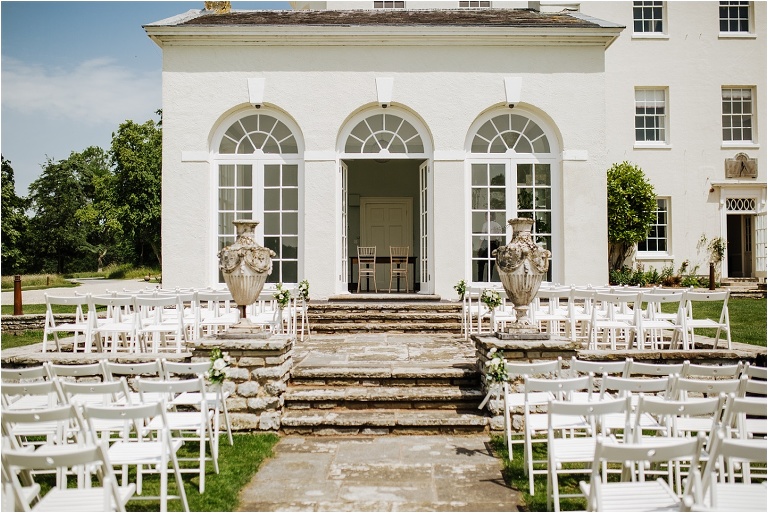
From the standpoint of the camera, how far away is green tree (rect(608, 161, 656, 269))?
19.2m

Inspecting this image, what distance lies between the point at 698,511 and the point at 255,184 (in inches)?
460

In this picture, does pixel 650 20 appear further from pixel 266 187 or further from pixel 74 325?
pixel 74 325

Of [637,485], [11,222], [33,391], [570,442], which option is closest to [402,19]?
[570,442]

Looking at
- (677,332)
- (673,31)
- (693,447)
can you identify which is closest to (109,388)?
(693,447)

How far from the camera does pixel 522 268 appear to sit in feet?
25.9

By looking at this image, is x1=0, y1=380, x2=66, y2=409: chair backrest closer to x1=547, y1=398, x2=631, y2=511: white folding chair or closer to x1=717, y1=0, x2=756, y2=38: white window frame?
x1=547, y1=398, x2=631, y2=511: white folding chair

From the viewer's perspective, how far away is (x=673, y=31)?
833 inches

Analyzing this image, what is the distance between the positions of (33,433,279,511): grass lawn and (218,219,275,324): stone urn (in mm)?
1712

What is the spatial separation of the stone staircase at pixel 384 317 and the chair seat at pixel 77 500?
7652 mm

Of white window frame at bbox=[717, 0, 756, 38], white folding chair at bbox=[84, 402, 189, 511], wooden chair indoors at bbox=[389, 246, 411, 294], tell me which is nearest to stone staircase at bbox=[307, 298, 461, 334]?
wooden chair indoors at bbox=[389, 246, 411, 294]

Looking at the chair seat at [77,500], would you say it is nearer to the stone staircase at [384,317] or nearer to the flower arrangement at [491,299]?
the flower arrangement at [491,299]

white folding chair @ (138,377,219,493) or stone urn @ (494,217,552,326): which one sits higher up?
stone urn @ (494,217,552,326)

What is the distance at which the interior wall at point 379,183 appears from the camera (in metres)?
19.2

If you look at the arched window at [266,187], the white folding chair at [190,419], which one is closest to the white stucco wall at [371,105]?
the arched window at [266,187]
